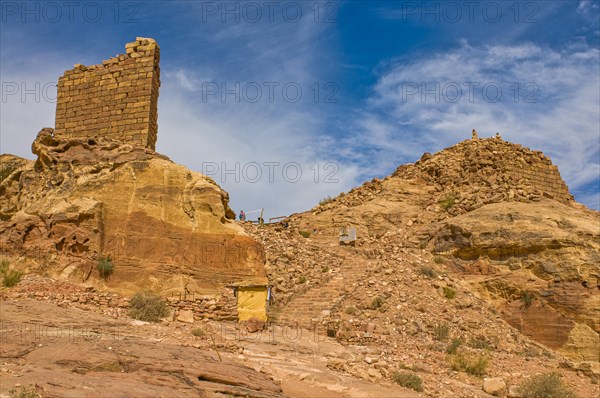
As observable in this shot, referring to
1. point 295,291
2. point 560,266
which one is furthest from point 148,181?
point 560,266

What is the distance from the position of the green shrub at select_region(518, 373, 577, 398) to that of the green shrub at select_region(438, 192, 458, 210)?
13909 millimetres

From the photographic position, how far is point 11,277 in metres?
11.7

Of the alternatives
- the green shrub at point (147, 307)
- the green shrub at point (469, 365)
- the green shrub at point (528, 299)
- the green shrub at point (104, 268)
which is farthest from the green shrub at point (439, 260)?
the green shrub at point (104, 268)

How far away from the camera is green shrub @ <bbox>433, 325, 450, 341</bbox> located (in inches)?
612

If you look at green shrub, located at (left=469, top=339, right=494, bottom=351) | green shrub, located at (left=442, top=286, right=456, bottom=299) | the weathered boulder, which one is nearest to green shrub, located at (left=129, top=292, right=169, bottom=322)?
the weathered boulder

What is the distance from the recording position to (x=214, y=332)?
11.7 meters

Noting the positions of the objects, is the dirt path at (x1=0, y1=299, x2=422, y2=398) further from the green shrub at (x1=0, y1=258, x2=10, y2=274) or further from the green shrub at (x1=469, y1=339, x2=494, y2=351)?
the green shrub at (x1=469, y1=339, x2=494, y2=351)

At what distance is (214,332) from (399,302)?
7.08 meters

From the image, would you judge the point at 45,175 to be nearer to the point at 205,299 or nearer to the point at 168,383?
the point at 205,299

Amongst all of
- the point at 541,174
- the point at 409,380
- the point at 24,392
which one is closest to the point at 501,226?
the point at 541,174

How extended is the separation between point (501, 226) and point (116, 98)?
13079mm

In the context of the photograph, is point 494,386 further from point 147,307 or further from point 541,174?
point 541,174

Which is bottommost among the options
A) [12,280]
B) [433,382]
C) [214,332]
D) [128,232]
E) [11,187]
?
[433,382]

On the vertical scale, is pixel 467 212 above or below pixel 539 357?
above
